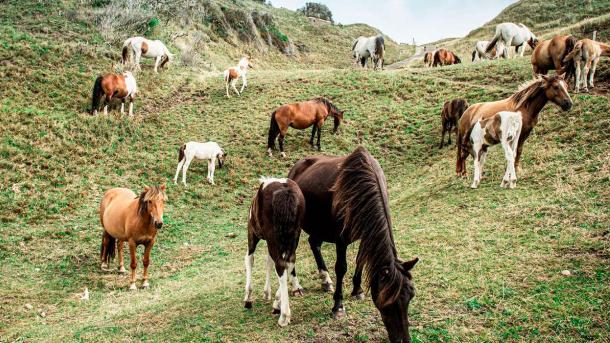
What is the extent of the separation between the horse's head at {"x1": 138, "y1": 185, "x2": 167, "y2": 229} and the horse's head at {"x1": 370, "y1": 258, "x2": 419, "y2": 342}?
4.61 metres

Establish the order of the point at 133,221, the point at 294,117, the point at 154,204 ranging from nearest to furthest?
the point at 154,204 < the point at 133,221 < the point at 294,117

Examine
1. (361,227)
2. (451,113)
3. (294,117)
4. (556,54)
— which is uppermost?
(556,54)

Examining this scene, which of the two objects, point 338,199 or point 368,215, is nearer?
point 368,215

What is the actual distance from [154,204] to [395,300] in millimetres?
4981

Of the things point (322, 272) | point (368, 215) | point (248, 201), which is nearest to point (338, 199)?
point (368, 215)

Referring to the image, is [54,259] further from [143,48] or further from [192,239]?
[143,48]

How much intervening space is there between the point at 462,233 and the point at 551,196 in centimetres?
223

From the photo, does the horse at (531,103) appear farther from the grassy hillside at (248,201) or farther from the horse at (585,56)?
the horse at (585,56)

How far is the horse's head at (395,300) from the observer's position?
4035 millimetres

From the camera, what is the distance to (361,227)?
183 inches

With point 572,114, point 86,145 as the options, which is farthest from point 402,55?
point 86,145

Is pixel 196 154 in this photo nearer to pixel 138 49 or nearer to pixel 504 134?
pixel 504 134

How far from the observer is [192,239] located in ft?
35.4

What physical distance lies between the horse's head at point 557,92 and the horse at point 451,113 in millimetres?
4931
